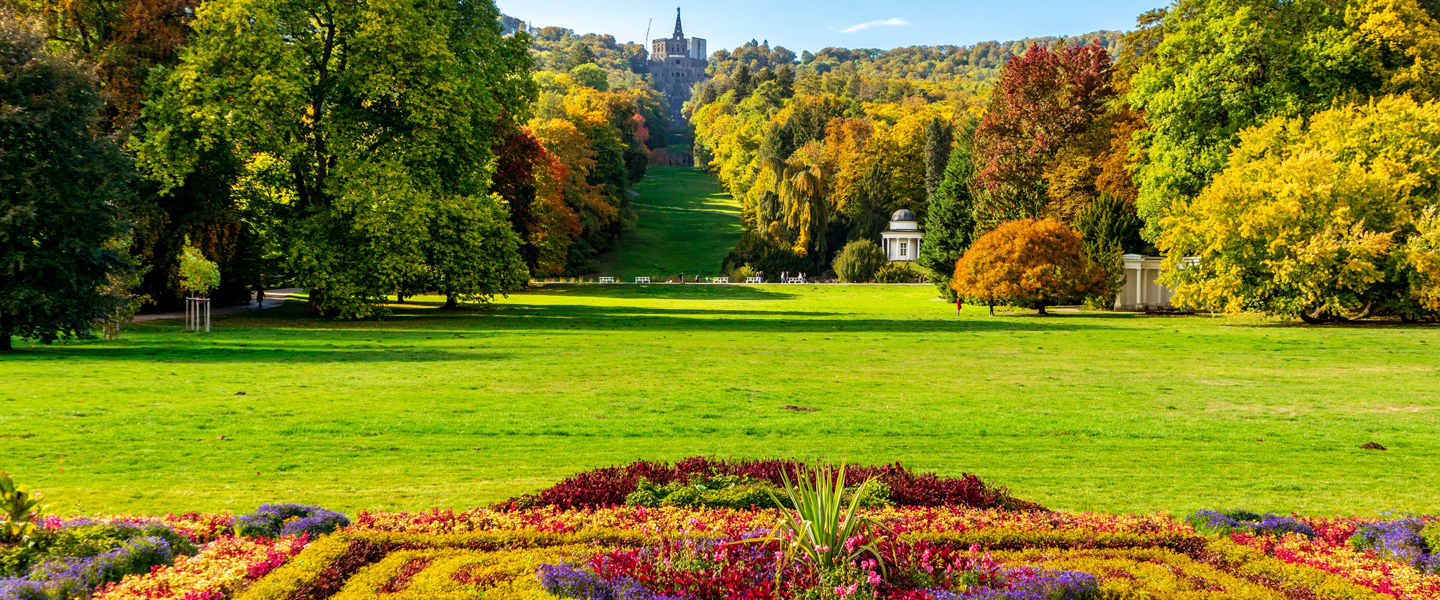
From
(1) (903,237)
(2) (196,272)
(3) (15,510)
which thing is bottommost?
(3) (15,510)

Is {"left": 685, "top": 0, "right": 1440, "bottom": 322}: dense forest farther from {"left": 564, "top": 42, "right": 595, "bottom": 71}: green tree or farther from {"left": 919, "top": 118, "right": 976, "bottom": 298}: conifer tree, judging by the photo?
{"left": 564, "top": 42, "right": 595, "bottom": 71}: green tree

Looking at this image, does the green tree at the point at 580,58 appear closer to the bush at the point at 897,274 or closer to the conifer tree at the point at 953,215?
the bush at the point at 897,274

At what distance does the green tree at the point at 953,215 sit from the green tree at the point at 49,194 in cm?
4290

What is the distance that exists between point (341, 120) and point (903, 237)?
147ft

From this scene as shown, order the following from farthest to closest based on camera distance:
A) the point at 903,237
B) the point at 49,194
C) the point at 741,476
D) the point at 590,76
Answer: the point at 590,76 → the point at 903,237 → the point at 49,194 → the point at 741,476

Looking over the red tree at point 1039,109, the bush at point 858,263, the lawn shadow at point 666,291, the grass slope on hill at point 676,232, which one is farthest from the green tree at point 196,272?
the grass slope on hill at point 676,232

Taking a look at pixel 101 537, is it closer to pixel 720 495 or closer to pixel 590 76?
pixel 720 495

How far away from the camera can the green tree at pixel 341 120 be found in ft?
85.4

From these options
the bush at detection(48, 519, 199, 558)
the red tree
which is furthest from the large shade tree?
the bush at detection(48, 519, 199, 558)

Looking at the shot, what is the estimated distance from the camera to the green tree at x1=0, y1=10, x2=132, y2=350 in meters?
17.6

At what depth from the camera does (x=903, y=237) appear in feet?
213

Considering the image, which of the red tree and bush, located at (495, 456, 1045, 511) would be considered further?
the red tree

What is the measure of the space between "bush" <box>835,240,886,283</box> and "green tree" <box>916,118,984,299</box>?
6.53m

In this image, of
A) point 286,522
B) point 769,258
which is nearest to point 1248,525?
point 286,522
